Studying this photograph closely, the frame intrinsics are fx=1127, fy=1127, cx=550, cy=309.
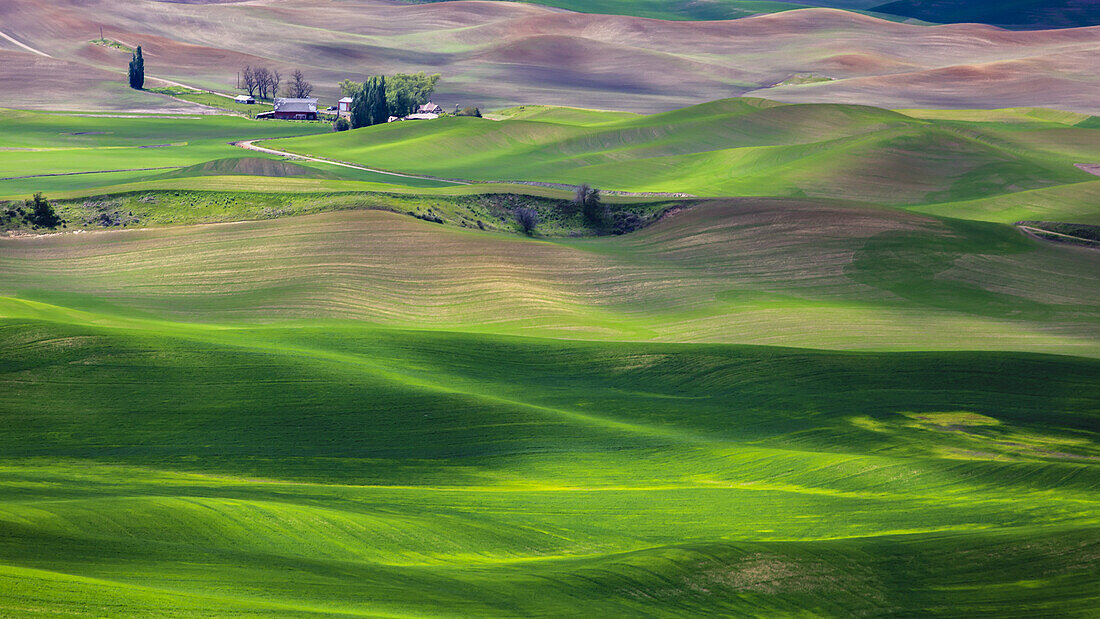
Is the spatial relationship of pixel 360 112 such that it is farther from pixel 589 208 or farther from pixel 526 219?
pixel 526 219

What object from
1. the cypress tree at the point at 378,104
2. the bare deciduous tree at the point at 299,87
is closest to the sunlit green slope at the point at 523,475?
the cypress tree at the point at 378,104

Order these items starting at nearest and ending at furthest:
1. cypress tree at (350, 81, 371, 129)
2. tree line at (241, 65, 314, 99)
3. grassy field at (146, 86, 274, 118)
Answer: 1. cypress tree at (350, 81, 371, 129)
2. grassy field at (146, 86, 274, 118)
3. tree line at (241, 65, 314, 99)

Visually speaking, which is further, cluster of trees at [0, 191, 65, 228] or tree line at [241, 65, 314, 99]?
tree line at [241, 65, 314, 99]

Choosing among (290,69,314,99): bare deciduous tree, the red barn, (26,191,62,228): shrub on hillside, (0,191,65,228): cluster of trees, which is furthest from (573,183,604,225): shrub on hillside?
(290,69,314,99): bare deciduous tree

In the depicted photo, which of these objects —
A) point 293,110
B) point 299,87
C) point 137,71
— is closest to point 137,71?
point 137,71

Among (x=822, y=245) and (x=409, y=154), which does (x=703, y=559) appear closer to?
(x=822, y=245)

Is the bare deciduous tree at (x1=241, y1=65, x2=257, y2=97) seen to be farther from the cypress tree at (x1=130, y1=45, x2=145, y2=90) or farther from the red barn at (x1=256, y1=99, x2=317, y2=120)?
the red barn at (x1=256, y1=99, x2=317, y2=120)
